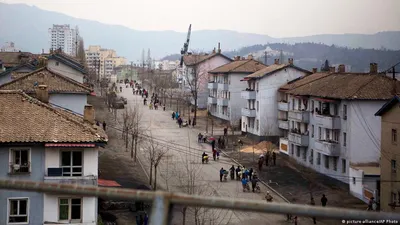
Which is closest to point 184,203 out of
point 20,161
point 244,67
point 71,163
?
point 71,163

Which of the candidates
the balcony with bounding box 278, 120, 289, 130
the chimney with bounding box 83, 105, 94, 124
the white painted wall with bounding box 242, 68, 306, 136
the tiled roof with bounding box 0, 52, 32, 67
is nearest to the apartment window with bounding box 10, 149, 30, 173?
the chimney with bounding box 83, 105, 94, 124

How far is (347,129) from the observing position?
32031 millimetres

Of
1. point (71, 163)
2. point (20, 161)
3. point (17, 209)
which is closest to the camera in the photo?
point (17, 209)

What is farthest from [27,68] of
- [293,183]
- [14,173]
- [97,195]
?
[97,195]

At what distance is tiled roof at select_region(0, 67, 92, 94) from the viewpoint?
26759 mm

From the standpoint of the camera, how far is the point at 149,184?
29656 millimetres

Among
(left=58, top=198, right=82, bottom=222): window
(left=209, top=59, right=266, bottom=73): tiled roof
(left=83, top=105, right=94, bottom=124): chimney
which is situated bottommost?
(left=58, top=198, right=82, bottom=222): window

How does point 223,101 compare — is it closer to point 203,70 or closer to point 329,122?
point 203,70

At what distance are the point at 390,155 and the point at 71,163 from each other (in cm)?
1429

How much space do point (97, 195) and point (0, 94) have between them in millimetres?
18006

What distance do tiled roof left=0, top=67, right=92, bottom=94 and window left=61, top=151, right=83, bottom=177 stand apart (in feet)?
31.4

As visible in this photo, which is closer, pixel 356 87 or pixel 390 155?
pixel 390 155

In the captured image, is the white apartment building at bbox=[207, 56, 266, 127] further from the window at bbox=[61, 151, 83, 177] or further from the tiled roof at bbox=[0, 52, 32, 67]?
the window at bbox=[61, 151, 83, 177]

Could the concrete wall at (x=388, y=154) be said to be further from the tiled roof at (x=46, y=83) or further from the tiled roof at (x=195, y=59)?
the tiled roof at (x=195, y=59)
